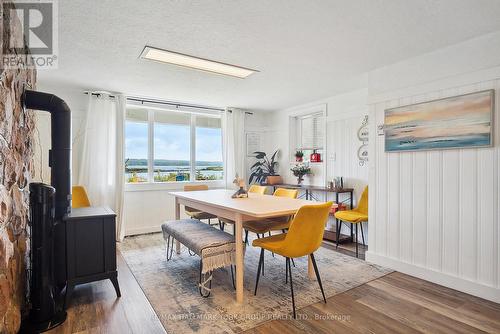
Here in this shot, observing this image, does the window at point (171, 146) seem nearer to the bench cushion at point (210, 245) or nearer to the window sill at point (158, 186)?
the window sill at point (158, 186)

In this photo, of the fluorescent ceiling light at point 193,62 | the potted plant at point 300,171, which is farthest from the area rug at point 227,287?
the fluorescent ceiling light at point 193,62

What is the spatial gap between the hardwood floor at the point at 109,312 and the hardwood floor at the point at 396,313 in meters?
0.84

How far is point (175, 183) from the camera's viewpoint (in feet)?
16.5

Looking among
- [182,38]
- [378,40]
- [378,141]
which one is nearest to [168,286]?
[182,38]

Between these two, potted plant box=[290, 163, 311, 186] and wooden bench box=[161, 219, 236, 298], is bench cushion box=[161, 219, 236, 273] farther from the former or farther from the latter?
potted plant box=[290, 163, 311, 186]

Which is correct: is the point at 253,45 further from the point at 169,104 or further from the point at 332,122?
the point at 169,104

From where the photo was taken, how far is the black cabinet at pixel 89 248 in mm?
2287

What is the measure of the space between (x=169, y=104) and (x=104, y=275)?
3293 millimetres

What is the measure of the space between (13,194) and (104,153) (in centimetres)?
240

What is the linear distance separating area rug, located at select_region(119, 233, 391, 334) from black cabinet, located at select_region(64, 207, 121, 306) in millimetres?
471

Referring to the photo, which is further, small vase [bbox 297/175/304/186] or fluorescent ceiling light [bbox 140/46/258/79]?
small vase [bbox 297/175/304/186]

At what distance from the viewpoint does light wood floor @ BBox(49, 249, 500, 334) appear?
1.98m

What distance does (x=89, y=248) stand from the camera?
7.75 feet

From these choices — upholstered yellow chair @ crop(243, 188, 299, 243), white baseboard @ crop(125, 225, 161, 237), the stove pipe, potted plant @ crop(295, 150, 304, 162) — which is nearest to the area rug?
upholstered yellow chair @ crop(243, 188, 299, 243)
